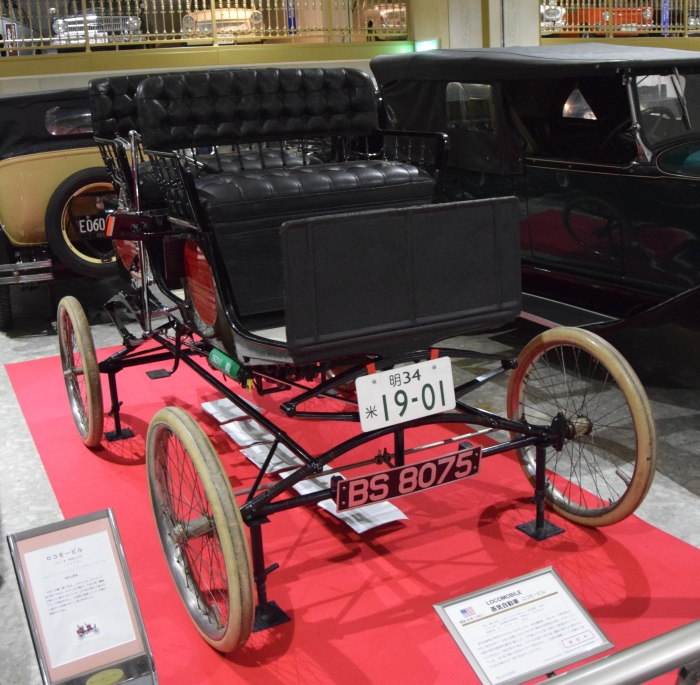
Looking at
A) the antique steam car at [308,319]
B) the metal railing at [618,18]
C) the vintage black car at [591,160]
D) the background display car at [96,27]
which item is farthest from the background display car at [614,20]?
the antique steam car at [308,319]

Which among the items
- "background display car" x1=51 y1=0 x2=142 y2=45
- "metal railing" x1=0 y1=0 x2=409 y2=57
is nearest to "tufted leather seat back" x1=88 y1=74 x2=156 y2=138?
"metal railing" x1=0 y1=0 x2=409 y2=57

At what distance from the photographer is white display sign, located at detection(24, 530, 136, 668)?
1.73 m

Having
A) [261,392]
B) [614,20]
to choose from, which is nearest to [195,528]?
[261,392]

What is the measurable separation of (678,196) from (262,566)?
2.51m

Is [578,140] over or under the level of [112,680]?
over

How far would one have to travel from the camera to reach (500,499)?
10.1ft

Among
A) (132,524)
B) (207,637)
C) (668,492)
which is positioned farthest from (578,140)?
(207,637)

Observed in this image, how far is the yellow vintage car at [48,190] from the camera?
18.0 feet

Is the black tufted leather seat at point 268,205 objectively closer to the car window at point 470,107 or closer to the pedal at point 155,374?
the pedal at point 155,374

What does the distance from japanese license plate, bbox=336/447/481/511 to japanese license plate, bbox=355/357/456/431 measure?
14cm

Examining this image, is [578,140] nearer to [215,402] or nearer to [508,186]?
[508,186]

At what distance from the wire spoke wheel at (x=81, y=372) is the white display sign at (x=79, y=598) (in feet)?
5.56

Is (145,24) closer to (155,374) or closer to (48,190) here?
(48,190)

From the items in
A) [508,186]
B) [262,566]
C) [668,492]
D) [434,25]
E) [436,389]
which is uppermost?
[434,25]
